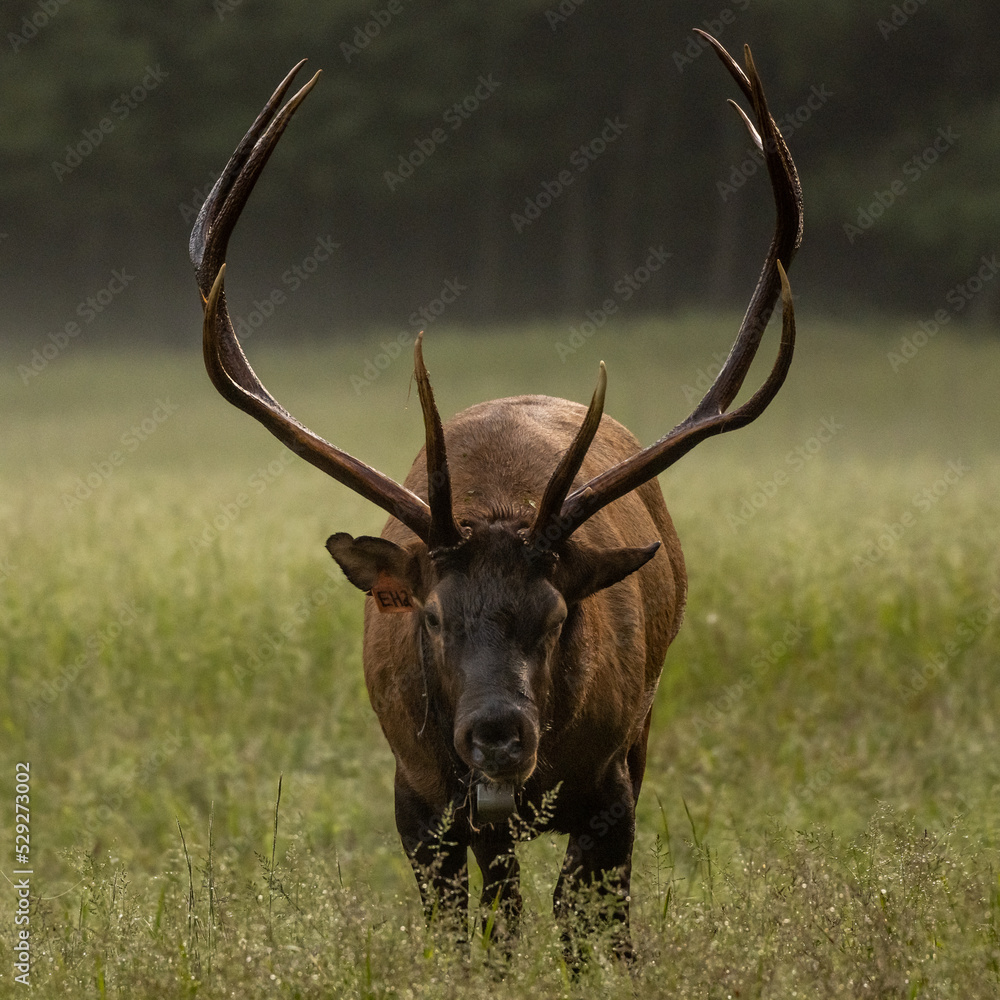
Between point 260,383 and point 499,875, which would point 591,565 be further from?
point 260,383

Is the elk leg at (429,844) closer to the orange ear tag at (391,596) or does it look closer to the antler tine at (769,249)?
the orange ear tag at (391,596)

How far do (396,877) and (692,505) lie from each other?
5.65m

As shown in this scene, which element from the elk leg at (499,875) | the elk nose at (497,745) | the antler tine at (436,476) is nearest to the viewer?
the elk nose at (497,745)

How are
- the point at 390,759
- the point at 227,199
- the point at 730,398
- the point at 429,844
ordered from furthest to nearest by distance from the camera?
the point at 390,759, the point at 227,199, the point at 730,398, the point at 429,844

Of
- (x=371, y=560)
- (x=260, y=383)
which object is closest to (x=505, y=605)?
(x=371, y=560)

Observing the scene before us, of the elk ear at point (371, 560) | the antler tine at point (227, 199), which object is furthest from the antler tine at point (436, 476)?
the antler tine at point (227, 199)

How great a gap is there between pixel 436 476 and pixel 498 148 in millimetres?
29948

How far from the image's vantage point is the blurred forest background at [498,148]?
31.1 m

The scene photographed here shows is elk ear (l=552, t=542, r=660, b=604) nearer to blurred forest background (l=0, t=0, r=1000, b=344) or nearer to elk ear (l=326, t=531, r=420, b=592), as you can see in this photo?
elk ear (l=326, t=531, r=420, b=592)

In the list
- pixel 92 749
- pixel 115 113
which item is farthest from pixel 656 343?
pixel 92 749

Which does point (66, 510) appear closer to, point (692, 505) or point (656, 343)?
point (692, 505)

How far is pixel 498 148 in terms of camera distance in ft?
108

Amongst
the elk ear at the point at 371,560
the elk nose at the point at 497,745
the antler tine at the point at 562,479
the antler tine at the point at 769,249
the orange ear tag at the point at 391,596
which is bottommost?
the elk nose at the point at 497,745

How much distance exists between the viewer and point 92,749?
677 cm
